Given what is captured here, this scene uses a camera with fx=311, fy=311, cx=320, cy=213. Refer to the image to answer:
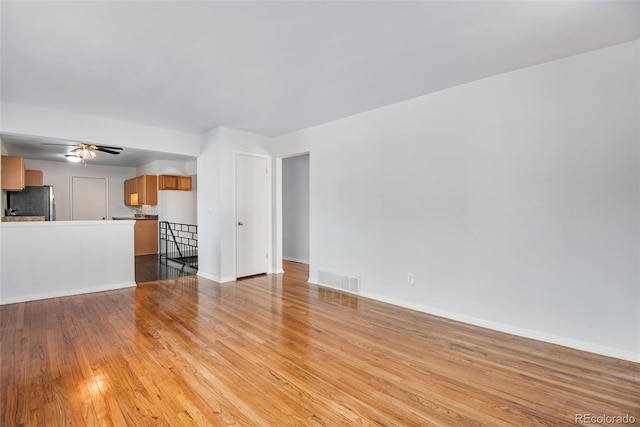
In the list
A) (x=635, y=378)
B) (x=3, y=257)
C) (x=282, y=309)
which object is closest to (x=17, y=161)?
(x=3, y=257)

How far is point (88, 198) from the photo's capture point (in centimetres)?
873

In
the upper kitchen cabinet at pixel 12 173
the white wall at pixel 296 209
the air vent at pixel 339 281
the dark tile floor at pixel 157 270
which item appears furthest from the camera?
the white wall at pixel 296 209

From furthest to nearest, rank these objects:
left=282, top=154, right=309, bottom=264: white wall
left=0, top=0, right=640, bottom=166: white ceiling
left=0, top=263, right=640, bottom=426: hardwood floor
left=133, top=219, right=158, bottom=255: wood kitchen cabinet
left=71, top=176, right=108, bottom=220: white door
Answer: left=71, top=176, right=108, bottom=220: white door
left=133, top=219, right=158, bottom=255: wood kitchen cabinet
left=282, top=154, right=309, bottom=264: white wall
left=0, top=0, right=640, bottom=166: white ceiling
left=0, top=263, right=640, bottom=426: hardwood floor

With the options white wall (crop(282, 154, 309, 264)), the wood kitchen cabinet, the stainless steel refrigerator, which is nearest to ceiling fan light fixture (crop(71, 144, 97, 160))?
the stainless steel refrigerator

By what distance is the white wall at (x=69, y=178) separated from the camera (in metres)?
8.07

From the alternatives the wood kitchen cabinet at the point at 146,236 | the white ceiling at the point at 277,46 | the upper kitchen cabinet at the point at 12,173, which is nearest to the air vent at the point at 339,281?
the white ceiling at the point at 277,46

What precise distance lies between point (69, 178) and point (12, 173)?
3.30 meters

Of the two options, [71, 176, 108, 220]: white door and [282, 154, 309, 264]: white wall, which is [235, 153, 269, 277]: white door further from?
[71, 176, 108, 220]: white door

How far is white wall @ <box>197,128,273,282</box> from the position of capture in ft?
17.0

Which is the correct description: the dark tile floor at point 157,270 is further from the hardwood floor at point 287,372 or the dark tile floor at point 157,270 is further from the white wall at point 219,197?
the hardwood floor at point 287,372

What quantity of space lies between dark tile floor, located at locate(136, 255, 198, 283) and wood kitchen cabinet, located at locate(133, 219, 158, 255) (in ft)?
1.96

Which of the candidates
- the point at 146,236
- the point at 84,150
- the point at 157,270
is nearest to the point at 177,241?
the point at 146,236

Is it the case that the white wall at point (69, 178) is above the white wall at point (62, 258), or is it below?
above

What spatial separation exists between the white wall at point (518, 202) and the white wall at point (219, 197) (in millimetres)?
2201
